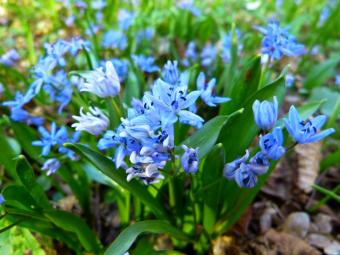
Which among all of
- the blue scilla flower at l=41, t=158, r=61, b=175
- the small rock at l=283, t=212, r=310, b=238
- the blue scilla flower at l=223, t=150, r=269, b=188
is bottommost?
the small rock at l=283, t=212, r=310, b=238

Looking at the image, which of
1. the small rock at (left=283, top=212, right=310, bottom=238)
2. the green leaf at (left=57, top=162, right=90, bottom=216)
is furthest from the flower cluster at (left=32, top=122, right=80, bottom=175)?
the small rock at (left=283, top=212, right=310, bottom=238)

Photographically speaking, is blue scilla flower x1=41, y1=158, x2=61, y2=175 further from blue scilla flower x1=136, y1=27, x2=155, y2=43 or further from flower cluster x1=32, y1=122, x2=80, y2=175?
blue scilla flower x1=136, y1=27, x2=155, y2=43

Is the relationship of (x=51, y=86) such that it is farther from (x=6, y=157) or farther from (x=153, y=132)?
(x=153, y=132)

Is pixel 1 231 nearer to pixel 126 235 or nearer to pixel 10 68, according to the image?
pixel 126 235

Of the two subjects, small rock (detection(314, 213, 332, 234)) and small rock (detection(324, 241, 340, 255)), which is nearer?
small rock (detection(324, 241, 340, 255))

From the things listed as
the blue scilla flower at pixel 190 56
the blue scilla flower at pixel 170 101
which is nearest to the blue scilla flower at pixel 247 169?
the blue scilla flower at pixel 170 101

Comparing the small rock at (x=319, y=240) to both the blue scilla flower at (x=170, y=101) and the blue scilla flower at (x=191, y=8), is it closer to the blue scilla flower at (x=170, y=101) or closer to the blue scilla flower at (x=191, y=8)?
the blue scilla flower at (x=170, y=101)

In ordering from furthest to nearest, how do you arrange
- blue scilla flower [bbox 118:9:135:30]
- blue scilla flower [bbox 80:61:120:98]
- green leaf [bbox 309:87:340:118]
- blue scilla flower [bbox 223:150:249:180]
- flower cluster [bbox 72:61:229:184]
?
blue scilla flower [bbox 118:9:135:30], green leaf [bbox 309:87:340:118], blue scilla flower [bbox 80:61:120:98], blue scilla flower [bbox 223:150:249:180], flower cluster [bbox 72:61:229:184]

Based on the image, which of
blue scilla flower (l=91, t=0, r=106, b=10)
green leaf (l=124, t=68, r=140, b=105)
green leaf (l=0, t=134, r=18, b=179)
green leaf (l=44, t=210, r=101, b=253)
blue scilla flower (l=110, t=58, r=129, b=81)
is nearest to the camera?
green leaf (l=44, t=210, r=101, b=253)
